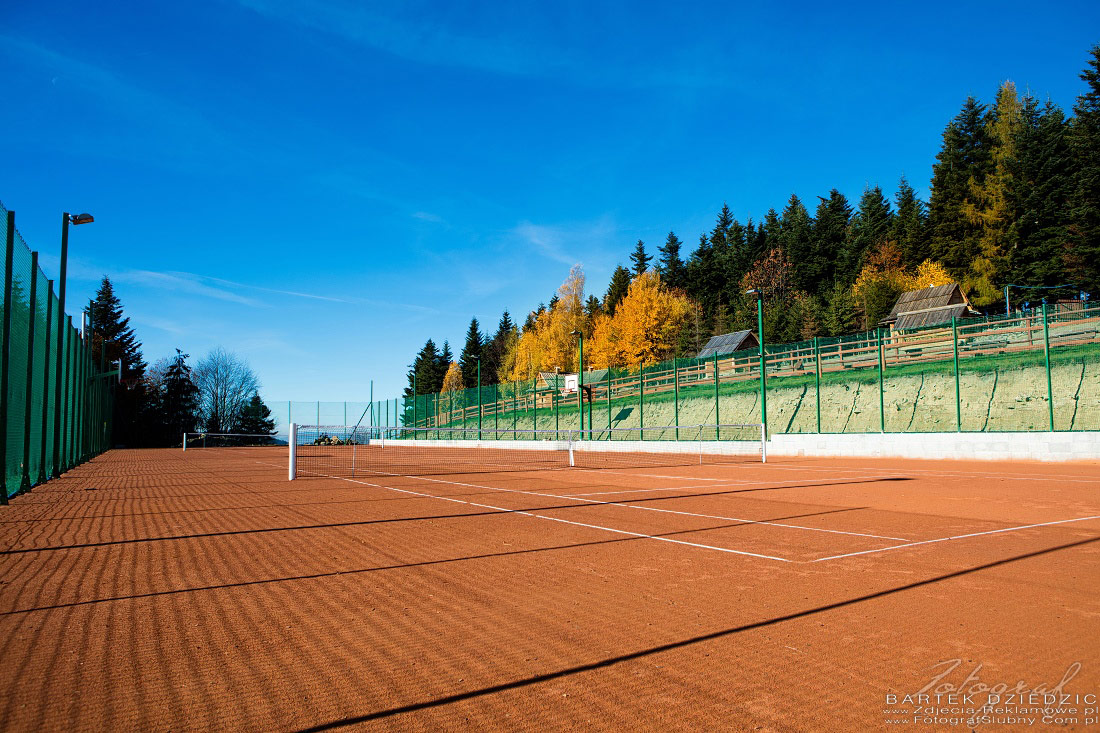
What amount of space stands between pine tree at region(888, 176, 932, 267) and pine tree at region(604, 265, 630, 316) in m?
30.2

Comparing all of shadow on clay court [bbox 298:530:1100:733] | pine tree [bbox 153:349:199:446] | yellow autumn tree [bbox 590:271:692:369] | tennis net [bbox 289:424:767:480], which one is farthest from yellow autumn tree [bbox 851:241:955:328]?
pine tree [bbox 153:349:199:446]

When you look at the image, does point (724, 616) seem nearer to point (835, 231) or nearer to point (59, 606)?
point (59, 606)

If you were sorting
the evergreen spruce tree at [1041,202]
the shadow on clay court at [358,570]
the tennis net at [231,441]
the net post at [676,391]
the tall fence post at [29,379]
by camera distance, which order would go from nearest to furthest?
1. the shadow on clay court at [358,570]
2. the tall fence post at [29,379]
3. the net post at [676,391]
4. the evergreen spruce tree at [1041,202]
5. the tennis net at [231,441]

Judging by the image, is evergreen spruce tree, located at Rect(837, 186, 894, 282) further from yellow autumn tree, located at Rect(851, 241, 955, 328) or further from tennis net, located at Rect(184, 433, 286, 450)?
tennis net, located at Rect(184, 433, 286, 450)

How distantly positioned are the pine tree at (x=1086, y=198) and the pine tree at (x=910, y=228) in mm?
11979

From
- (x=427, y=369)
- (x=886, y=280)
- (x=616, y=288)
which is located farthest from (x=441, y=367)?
(x=886, y=280)

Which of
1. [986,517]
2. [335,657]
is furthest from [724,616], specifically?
[986,517]

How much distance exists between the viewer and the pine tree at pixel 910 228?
54.7 m

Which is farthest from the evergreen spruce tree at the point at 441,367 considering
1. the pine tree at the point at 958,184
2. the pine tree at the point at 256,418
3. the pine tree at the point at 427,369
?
the pine tree at the point at 958,184

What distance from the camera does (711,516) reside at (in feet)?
31.2

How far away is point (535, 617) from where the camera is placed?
450 cm

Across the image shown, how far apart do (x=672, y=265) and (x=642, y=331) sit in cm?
3456

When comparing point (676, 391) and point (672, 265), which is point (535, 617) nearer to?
point (676, 391)

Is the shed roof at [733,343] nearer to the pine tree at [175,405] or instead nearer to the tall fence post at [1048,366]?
the tall fence post at [1048,366]
